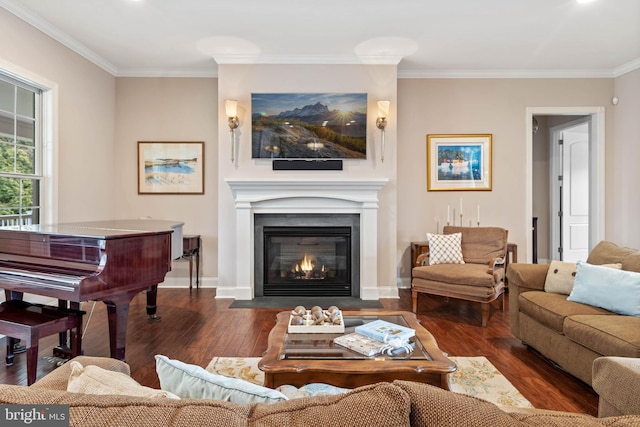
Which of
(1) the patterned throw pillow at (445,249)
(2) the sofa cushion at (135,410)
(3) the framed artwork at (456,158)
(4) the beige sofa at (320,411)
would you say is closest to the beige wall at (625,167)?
(3) the framed artwork at (456,158)

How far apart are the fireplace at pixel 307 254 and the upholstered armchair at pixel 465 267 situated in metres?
0.86

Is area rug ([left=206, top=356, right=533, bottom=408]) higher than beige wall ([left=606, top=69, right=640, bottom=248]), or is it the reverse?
beige wall ([left=606, top=69, right=640, bottom=248])

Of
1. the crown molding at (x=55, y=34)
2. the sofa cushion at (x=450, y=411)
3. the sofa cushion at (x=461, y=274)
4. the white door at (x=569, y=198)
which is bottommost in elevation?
the sofa cushion at (x=461, y=274)

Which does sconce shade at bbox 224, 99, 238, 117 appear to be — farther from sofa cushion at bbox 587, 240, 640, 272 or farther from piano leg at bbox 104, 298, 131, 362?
sofa cushion at bbox 587, 240, 640, 272

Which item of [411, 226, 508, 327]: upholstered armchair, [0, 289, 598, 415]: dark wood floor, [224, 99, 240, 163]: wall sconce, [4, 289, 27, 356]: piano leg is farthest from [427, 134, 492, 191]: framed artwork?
[4, 289, 27, 356]: piano leg

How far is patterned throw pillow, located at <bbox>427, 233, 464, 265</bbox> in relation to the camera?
14.2 ft

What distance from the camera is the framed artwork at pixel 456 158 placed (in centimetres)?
505

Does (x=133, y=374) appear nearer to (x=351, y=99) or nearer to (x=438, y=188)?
(x=351, y=99)

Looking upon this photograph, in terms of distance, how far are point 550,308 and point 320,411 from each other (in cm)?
252

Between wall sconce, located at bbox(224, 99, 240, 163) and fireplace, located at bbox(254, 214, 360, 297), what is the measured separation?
89cm

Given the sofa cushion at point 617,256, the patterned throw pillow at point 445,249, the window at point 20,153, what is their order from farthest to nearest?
1. the patterned throw pillow at point 445,249
2. the window at point 20,153
3. the sofa cushion at point 617,256

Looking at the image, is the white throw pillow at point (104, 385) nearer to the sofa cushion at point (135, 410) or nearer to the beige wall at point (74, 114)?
the sofa cushion at point (135, 410)

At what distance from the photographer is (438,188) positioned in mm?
5070

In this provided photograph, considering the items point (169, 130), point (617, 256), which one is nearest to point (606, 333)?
point (617, 256)
